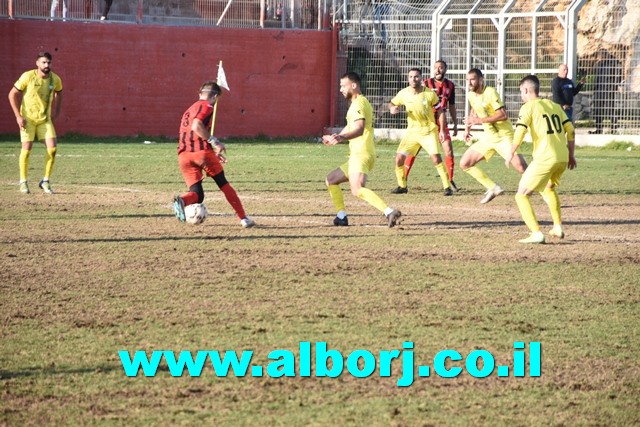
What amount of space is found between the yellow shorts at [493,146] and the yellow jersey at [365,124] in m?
2.94

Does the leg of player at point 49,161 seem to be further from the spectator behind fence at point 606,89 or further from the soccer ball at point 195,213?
the spectator behind fence at point 606,89

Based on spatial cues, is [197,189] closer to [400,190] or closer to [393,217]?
[393,217]

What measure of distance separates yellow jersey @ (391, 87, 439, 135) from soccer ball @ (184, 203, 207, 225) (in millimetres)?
5160

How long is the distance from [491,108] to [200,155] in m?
4.69

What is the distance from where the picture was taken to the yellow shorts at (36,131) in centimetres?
1711

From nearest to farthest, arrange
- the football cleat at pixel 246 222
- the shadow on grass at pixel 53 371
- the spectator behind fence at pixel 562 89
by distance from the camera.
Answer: the shadow on grass at pixel 53 371 < the football cleat at pixel 246 222 < the spectator behind fence at pixel 562 89

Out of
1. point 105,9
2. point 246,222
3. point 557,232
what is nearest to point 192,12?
point 105,9

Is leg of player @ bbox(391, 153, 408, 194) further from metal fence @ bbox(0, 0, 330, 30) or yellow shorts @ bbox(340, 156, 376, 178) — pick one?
metal fence @ bbox(0, 0, 330, 30)

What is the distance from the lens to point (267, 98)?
3381cm

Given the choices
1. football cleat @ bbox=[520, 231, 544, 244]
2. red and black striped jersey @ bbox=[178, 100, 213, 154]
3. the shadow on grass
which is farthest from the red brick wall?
the shadow on grass

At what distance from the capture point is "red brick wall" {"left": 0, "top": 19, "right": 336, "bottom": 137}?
31.1 metres

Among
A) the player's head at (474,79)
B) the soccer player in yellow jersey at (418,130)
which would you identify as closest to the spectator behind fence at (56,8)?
the soccer player in yellow jersey at (418,130)

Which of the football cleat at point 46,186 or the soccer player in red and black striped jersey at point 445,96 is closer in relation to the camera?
the football cleat at point 46,186

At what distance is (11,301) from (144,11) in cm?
2590
